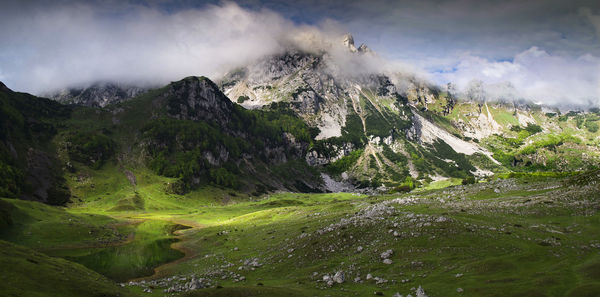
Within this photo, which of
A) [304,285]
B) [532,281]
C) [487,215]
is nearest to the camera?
[532,281]

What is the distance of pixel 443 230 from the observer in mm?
47969

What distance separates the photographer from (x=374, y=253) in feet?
151

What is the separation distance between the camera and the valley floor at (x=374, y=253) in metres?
31.7

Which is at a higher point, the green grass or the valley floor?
the green grass

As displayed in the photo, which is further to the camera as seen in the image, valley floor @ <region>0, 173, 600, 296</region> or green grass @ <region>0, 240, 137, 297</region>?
valley floor @ <region>0, 173, 600, 296</region>

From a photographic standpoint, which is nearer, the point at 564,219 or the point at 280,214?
the point at 564,219

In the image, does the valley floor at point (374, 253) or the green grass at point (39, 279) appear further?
the valley floor at point (374, 253)

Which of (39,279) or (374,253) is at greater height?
(39,279)

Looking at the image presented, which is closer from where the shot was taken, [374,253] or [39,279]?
[39,279]

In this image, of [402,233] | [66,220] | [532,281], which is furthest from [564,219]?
[66,220]

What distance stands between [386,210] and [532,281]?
41192 mm

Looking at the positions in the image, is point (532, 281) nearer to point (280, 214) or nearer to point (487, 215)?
point (487, 215)

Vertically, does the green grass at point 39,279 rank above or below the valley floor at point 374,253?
above

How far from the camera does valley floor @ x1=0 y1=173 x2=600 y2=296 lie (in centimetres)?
3169
